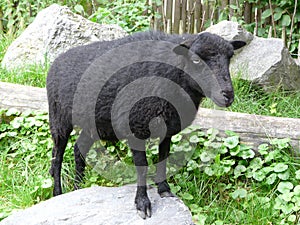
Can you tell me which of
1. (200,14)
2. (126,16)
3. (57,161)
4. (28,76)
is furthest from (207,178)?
(200,14)

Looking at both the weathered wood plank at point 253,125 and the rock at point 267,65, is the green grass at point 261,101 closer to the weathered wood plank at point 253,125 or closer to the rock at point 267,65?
the rock at point 267,65

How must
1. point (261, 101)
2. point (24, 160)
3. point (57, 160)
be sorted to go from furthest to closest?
point (261, 101), point (24, 160), point (57, 160)

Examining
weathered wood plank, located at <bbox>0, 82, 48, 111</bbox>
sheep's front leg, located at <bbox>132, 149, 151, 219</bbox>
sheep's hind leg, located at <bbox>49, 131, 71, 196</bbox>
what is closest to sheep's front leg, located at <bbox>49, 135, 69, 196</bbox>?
sheep's hind leg, located at <bbox>49, 131, 71, 196</bbox>

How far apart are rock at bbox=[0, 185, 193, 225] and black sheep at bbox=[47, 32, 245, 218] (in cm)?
10

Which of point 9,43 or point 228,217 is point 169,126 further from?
point 9,43

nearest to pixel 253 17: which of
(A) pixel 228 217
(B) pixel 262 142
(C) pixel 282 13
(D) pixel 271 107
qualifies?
(C) pixel 282 13

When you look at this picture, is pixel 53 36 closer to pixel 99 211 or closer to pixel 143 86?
pixel 143 86

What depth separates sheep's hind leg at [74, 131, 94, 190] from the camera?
4.47 metres

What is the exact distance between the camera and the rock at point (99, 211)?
3490 millimetres

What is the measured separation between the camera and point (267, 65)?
5.91 m

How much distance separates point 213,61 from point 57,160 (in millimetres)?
1788

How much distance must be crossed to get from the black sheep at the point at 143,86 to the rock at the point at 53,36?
223cm

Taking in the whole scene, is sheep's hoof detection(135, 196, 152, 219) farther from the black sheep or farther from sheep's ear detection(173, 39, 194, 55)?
sheep's ear detection(173, 39, 194, 55)

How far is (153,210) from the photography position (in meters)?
3.64
